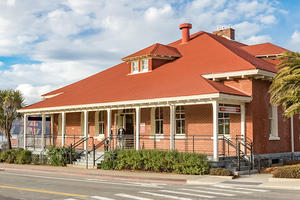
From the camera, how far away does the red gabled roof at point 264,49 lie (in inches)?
970

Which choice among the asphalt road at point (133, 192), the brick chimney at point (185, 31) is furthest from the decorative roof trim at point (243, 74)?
the brick chimney at point (185, 31)

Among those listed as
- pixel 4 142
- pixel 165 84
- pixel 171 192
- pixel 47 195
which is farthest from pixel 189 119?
pixel 4 142

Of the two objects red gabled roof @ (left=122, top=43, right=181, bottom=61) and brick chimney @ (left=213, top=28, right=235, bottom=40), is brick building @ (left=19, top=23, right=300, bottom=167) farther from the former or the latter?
brick chimney @ (left=213, top=28, right=235, bottom=40)

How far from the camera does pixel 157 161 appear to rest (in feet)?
62.0

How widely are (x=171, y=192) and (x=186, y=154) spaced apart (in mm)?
5577

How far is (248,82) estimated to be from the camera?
793 inches

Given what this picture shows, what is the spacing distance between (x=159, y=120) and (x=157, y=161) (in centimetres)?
513

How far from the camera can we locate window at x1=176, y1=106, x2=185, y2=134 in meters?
22.5

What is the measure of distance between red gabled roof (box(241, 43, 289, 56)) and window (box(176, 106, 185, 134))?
258 inches

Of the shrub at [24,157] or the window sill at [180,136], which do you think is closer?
the window sill at [180,136]

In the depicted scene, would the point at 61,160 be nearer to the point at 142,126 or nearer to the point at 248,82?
the point at 142,126

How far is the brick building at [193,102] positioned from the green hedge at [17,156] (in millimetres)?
1688

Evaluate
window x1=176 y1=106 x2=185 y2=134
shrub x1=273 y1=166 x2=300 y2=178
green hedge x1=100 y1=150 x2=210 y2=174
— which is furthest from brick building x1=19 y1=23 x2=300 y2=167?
shrub x1=273 y1=166 x2=300 y2=178

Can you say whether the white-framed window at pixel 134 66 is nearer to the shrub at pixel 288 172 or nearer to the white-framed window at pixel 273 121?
the white-framed window at pixel 273 121
